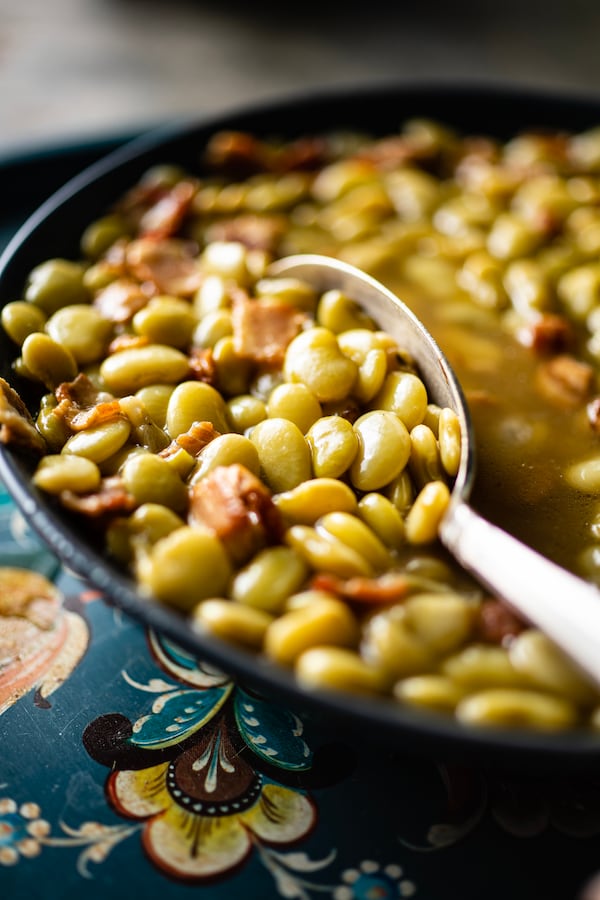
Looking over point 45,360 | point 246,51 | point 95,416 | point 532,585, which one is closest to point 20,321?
point 45,360

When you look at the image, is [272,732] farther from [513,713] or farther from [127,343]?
[127,343]

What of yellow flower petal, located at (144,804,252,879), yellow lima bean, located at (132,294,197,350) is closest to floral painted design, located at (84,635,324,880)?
yellow flower petal, located at (144,804,252,879)

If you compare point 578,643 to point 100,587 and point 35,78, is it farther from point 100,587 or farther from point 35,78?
point 35,78

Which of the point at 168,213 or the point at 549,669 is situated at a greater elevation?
the point at 168,213

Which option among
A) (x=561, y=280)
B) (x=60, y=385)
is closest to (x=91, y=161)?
(x=60, y=385)

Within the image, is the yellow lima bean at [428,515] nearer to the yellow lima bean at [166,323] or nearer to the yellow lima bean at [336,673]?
the yellow lima bean at [336,673]

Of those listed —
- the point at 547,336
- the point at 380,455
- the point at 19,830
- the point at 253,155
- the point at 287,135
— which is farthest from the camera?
the point at 287,135
